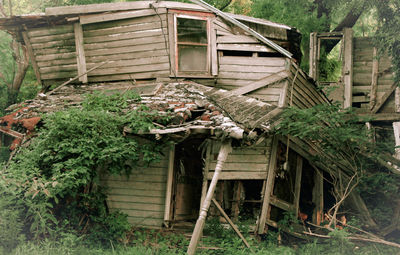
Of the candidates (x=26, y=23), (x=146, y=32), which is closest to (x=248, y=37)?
(x=146, y=32)

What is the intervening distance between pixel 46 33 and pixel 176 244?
24.4 ft

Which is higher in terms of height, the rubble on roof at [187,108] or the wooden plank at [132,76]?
the wooden plank at [132,76]

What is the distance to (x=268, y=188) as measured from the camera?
9578 millimetres

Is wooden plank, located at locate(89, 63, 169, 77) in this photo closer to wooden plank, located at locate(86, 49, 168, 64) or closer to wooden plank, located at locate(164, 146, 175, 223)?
wooden plank, located at locate(86, 49, 168, 64)

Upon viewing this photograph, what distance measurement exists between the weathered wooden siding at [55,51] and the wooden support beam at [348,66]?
415 inches

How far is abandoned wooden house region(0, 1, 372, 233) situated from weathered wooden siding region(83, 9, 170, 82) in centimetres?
3

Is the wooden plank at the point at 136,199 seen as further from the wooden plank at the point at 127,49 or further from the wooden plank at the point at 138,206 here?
the wooden plank at the point at 127,49

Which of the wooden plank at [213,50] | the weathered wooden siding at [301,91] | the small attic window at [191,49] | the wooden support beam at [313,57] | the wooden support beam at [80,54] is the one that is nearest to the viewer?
the weathered wooden siding at [301,91]

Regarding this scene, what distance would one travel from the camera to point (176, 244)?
356 inches

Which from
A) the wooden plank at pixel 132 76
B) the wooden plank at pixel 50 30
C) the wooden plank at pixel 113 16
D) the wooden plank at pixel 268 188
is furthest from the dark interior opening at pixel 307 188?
the wooden plank at pixel 50 30

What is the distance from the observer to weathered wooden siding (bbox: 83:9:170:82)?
11.2 meters

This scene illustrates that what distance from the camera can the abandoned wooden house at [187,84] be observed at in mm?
9688

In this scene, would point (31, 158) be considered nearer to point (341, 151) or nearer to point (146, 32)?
point (146, 32)

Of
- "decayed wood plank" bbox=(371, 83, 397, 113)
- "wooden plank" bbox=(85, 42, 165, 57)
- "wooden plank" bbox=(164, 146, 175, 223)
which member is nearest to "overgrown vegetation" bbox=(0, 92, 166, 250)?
"wooden plank" bbox=(164, 146, 175, 223)
